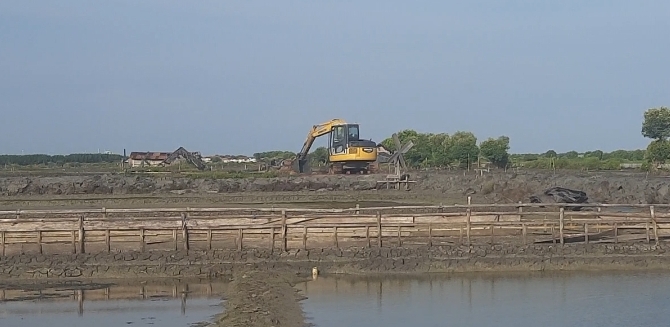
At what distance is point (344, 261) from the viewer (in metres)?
25.2

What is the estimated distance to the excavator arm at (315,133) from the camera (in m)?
69.7

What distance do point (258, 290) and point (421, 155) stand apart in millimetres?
86997

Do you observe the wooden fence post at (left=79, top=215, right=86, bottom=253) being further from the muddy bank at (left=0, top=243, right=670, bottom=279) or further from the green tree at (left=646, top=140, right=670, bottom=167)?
the green tree at (left=646, top=140, right=670, bottom=167)

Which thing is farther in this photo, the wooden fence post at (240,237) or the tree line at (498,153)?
the tree line at (498,153)

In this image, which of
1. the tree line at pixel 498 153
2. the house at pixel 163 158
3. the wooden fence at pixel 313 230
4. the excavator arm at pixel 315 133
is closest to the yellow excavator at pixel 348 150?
the excavator arm at pixel 315 133

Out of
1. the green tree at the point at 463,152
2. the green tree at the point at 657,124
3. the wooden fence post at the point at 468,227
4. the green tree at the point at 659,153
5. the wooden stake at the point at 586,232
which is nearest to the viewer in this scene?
the wooden fence post at the point at 468,227

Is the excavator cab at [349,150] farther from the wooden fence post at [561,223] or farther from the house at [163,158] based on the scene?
the wooden fence post at [561,223]

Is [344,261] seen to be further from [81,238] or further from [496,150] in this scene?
[496,150]

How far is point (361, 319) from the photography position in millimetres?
17172

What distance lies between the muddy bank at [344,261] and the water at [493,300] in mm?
1131

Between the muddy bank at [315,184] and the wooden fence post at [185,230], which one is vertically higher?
the muddy bank at [315,184]

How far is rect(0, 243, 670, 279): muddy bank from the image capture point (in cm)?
2427

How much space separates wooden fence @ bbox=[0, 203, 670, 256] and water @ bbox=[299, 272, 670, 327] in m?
3.14

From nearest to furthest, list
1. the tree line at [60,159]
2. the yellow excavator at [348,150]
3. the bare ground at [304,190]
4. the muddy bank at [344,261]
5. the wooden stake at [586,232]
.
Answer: the muddy bank at [344,261], the wooden stake at [586,232], the bare ground at [304,190], the yellow excavator at [348,150], the tree line at [60,159]
